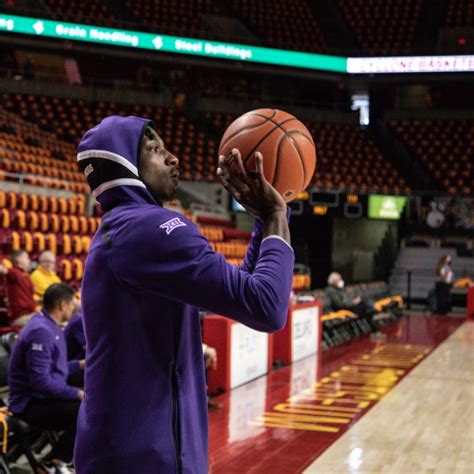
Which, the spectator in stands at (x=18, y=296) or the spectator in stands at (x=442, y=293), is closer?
the spectator in stands at (x=18, y=296)

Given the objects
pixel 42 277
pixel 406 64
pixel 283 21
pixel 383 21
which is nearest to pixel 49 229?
pixel 42 277

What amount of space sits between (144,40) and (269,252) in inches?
747

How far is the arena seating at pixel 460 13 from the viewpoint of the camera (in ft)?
74.9

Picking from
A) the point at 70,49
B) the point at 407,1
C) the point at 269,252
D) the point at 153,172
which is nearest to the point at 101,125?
the point at 153,172

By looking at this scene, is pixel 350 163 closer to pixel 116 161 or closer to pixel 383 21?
pixel 383 21

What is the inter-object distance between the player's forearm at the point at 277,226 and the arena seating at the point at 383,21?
21901mm

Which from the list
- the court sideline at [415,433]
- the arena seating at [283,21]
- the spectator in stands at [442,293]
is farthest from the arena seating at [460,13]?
the court sideline at [415,433]

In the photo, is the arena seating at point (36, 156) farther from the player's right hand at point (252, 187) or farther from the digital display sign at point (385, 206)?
the player's right hand at point (252, 187)

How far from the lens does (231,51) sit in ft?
66.4

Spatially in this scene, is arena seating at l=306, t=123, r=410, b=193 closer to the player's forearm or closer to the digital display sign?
the digital display sign

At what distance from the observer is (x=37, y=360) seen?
402 centimetres

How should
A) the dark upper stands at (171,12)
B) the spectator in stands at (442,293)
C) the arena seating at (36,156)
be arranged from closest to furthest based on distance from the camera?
1. the arena seating at (36,156)
2. the spectator in stands at (442,293)
3. the dark upper stands at (171,12)

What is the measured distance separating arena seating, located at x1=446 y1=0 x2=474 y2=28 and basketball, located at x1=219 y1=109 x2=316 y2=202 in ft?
73.6

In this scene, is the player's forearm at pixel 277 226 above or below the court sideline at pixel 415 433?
above
